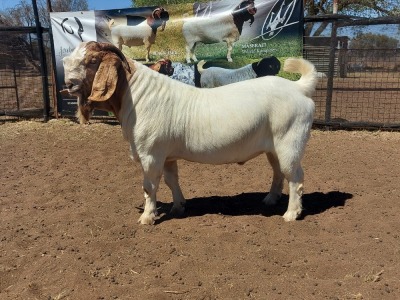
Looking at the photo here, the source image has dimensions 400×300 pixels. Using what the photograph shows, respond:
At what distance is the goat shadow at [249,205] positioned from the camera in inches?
185

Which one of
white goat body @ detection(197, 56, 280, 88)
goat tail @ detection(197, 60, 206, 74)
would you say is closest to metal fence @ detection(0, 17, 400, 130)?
white goat body @ detection(197, 56, 280, 88)

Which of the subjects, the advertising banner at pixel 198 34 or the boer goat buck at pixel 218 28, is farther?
the boer goat buck at pixel 218 28

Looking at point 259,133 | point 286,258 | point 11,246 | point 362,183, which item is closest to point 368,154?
point 362,183

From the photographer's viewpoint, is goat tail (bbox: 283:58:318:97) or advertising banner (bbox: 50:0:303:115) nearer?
goat tail (bbox: 283:58:318:97)

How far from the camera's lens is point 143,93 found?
13.5 feet

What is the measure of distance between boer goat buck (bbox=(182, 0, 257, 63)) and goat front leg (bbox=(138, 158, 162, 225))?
17.3ft

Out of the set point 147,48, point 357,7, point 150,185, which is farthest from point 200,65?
point 357,7

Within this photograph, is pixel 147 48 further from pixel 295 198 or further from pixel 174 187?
pixel 295 198

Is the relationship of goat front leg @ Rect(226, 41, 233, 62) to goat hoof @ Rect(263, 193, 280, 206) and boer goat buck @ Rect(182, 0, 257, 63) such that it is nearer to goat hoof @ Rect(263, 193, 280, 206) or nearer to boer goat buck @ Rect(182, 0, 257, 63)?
boer goat buck @ Rect(182, 0, 257, 63)

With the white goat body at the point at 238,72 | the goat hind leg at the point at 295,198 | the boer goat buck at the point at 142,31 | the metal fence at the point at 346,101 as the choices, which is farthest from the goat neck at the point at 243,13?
the goat hind leg at the point at 295,198

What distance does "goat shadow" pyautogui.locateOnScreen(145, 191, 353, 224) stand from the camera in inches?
185

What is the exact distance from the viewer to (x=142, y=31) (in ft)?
31.1

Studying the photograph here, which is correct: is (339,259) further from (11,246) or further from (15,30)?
(15,30)

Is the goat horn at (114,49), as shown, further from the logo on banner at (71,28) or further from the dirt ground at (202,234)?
the logo on banner at (71,28)
